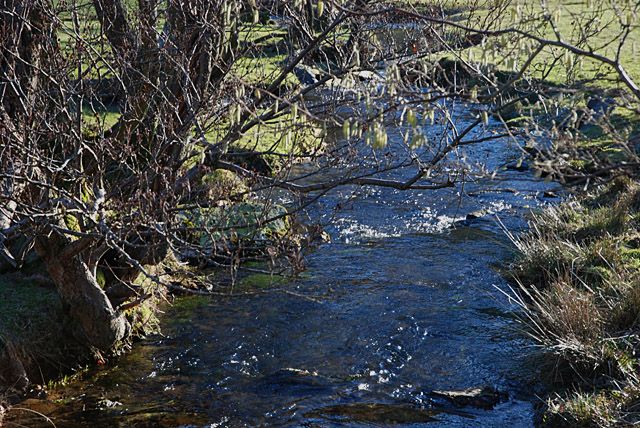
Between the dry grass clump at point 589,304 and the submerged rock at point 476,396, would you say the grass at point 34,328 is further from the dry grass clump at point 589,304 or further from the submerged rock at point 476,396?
the dry grass clump at point 589,304

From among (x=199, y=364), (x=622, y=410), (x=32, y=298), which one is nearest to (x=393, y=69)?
(x=622, y=410)

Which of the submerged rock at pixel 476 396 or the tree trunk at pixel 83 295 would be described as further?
the tree trunk at pixel 83 295

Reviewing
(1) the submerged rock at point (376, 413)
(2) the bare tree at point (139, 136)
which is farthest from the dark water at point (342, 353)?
(2) the bare tree at point (139, 136)

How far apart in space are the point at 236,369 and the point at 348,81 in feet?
13.5

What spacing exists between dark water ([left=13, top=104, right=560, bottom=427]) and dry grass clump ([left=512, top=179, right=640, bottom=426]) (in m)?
0.41

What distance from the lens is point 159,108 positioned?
8320 millimetres

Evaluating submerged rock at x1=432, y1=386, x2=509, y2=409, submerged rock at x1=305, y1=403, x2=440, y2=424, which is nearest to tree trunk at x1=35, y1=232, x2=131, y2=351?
submerged rock at x1=305, y1=403, x2=440, y2=424

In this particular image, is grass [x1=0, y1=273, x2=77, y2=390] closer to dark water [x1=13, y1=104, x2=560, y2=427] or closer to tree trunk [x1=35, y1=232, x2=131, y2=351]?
tree trunk [x1=35, y1=232, x2=131, y2=351]

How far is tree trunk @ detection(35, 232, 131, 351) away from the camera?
8.35 m

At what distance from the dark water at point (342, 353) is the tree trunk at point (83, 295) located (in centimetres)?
38

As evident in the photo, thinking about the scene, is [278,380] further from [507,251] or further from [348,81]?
[507,251]

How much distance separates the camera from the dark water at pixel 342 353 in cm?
793

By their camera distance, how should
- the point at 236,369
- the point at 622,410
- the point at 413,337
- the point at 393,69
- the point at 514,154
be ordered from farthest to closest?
the point at 514,154
the point at 413,337
the point at 236,369
the point at 622,410
the point at 393,69

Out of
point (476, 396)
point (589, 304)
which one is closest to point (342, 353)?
point (476, 396)
